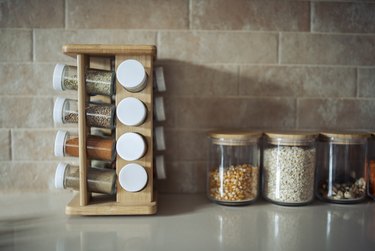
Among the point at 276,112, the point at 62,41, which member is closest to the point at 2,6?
the point at 62,41

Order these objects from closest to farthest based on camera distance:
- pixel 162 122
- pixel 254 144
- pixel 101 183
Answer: pixel 101 183
pixel 254 144
pixel 162 122

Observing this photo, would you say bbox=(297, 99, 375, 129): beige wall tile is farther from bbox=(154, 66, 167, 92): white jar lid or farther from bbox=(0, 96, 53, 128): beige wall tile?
bbox=(0, 96, 53, 128): beige wall tile

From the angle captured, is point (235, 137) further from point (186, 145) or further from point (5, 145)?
point (5, 145)

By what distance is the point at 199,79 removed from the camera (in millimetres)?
1077

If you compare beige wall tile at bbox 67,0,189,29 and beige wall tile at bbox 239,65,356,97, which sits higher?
beige wall tile at bbox 67,0,189,29

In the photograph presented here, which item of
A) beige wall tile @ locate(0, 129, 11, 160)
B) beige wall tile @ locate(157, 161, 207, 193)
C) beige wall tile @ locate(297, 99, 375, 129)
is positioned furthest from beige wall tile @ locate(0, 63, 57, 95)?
beige wall tile @ locate(297, 99, 375, 129)

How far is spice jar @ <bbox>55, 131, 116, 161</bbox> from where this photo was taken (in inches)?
33.5

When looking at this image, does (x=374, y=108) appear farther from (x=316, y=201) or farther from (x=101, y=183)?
(x=101, y=183)

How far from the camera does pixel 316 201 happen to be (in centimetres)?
100

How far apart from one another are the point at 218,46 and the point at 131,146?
479mm

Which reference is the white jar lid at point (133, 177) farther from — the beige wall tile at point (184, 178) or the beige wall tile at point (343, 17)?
the beige wall tile at point (343, 17)

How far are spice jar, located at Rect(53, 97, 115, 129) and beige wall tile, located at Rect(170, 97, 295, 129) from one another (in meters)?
0.29

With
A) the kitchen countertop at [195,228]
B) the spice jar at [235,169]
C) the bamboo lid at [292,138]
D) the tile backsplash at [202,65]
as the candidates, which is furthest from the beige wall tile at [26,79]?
the bamboo lid at [292,138]

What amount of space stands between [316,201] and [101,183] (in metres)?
0.67
